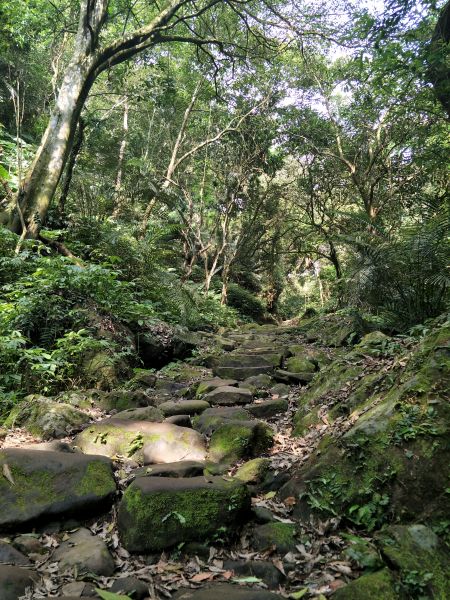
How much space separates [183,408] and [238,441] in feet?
4.38

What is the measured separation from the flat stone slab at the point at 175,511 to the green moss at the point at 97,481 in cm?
26

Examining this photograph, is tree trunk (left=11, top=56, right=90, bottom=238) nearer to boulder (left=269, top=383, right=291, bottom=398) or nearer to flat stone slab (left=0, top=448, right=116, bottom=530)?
boulder (left=269, top=383, right=291, bottom=398)

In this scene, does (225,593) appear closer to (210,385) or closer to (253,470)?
(253,470)

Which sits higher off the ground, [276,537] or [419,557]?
[419,557]

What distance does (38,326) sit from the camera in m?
6.23

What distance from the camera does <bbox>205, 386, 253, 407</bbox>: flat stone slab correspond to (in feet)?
17.8

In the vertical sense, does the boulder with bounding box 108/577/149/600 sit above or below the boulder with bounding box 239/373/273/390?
below

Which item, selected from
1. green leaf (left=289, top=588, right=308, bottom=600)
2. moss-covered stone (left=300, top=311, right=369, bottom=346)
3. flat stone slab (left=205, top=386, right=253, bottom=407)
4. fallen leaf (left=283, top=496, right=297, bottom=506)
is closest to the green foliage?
moss-covered stone (left=300, top=311, right=369, bottom=346)

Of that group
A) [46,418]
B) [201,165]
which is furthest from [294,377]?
[201,165]

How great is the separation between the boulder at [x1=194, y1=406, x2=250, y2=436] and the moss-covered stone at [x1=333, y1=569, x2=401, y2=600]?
2.36m

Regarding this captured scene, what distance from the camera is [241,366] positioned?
7266 millimetres

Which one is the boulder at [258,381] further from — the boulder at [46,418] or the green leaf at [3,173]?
the green leaf at [3,173]

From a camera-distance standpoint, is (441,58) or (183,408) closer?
(183,408)

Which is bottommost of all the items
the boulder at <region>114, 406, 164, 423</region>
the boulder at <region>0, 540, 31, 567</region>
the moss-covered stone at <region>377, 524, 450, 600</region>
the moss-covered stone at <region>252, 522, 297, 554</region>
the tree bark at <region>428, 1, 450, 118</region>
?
the boulder at <region>0, 540, 31, 567</region>
